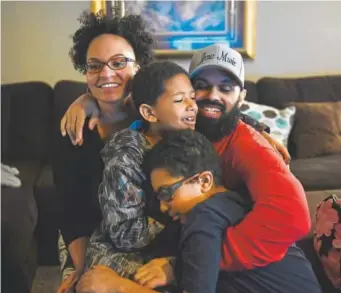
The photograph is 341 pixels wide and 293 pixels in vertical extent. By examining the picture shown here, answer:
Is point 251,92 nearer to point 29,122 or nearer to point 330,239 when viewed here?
point 29,122

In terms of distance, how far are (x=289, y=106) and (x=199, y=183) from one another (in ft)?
7.27

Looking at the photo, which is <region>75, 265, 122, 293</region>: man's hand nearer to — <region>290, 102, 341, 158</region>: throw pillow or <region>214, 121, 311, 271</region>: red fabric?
<region>214, 121, 311, 271</region>: red fabric

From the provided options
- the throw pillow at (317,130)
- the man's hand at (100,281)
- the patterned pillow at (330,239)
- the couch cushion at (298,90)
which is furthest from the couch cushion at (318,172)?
the man's hand at (100,281)

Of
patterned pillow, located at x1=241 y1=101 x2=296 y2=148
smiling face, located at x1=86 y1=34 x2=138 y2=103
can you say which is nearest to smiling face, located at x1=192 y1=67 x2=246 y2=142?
smiling face, located at x1=86 y1=34 x2=138 y2=103

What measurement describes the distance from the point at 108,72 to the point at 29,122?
1.90 metres

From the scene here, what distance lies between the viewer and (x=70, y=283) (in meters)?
1.47

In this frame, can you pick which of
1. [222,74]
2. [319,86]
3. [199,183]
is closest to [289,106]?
[319,86]

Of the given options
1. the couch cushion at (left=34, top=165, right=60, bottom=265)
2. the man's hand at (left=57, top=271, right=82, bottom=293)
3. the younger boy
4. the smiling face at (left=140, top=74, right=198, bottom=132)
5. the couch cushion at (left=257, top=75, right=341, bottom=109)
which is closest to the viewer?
the younger boy

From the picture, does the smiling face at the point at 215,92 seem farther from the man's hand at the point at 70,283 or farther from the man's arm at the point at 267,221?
the man's hand at the point at 70,283

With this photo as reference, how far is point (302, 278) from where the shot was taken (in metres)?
1.29

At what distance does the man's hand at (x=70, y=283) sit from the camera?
1.45m

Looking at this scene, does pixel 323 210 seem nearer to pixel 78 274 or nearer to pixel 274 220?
pixel 274 220

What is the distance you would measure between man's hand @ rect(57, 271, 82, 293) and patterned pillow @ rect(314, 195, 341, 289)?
2.32 ft

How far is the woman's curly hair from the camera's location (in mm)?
1621
